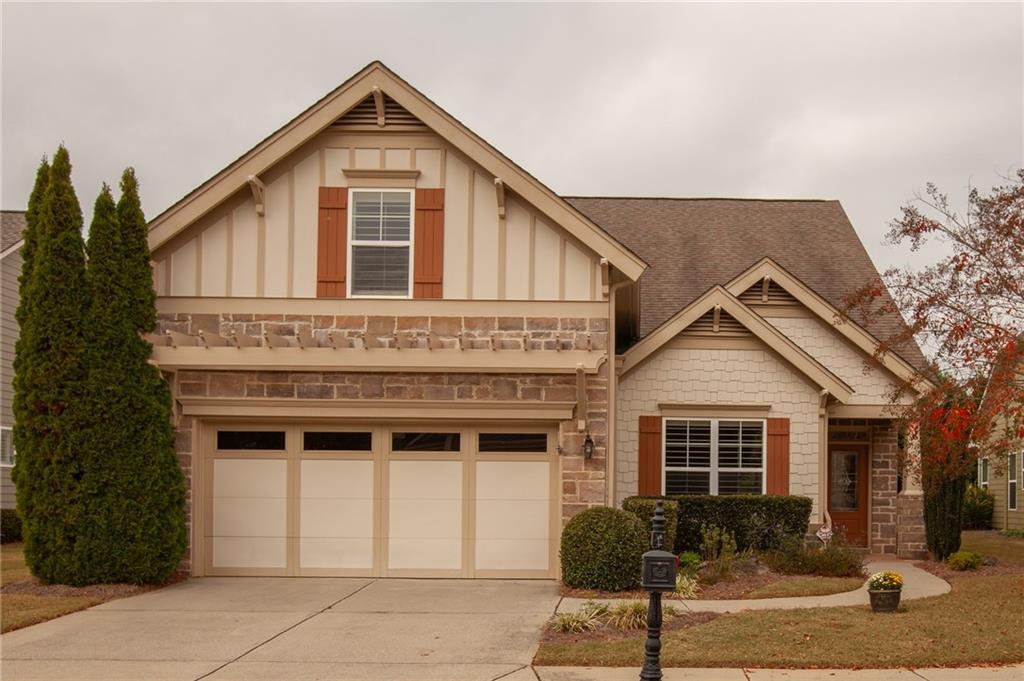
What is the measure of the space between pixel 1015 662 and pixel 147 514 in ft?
35.3

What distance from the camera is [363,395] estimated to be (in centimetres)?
1606

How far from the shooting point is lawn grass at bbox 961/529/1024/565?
67.9ft

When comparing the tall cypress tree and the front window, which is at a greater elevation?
the front window

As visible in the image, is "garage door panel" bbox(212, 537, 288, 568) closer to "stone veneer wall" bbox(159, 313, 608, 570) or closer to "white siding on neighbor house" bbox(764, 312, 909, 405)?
"stone veneer wall" bbox(159, 313, 608, 570)

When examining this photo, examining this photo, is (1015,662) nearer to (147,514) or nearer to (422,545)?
(422,545)

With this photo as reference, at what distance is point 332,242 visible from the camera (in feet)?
53.1

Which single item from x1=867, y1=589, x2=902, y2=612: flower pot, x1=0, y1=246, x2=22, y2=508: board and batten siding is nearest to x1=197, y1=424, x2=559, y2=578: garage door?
x1=867, y1=589, x2=902, y2=612: flower pot

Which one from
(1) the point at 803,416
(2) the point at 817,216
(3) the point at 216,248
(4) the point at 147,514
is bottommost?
(4) the point at 147,514

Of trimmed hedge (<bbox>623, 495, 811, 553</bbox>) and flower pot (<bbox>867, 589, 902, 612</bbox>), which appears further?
trimmed hedge (<bbox>623, 495, 811, 553</bbox>)

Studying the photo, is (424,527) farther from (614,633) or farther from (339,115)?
(339,115)

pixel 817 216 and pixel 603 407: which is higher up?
pixel 817 216

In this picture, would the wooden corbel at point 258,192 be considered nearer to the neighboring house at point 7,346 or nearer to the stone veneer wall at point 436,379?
the stone veneer wall at point 436,379

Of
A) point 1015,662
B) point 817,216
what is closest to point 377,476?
point 1015,662

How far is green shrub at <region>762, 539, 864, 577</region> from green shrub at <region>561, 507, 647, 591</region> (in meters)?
2.95
